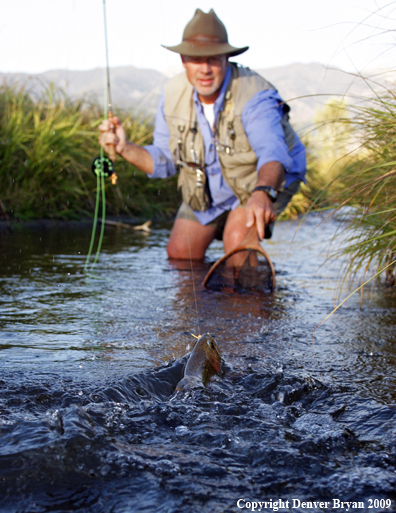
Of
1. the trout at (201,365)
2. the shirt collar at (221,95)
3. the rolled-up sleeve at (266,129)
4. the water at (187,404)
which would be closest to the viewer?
the water at (187,404)

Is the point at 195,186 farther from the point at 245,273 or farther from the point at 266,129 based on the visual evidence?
the point at 245,273

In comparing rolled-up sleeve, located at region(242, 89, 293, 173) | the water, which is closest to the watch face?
rolled-up sleeve, located at region(242, 89, 293, 173)

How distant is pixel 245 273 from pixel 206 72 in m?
1.52

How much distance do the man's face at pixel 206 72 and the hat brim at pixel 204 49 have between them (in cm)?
7

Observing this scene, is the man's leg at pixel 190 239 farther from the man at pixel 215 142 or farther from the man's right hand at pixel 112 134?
the man's right hand at pixel 112 134

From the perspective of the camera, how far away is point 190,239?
490 cm

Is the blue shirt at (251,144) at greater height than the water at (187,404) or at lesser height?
greater

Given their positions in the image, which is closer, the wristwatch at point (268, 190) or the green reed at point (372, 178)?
the green reed at point (372, 178)

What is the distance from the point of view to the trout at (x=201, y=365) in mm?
1839

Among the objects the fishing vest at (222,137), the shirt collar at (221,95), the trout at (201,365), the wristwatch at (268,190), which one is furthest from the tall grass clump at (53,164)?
the trout at (201,365)

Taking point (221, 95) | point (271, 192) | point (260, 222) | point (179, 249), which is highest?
point (221, 95)

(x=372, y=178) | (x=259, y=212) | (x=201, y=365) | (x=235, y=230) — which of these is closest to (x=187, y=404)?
(x=201, y=365)

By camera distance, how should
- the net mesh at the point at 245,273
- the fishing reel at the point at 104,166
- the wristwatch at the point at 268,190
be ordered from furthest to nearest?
1. the fishing reel at the point at 104,166
2. the net mesh at the point at 245,273
3. the wristwatch at the point at 268,190

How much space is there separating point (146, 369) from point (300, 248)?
4143 mm
